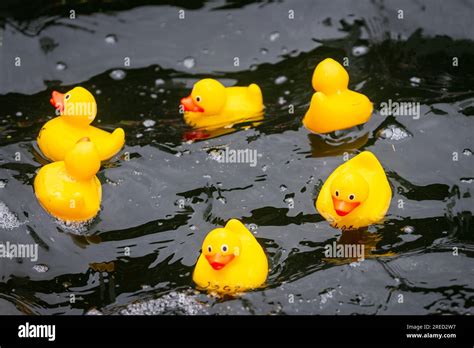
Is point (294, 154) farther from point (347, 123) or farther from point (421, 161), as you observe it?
point (421, 161)

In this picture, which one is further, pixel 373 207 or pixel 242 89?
pixel 242 89

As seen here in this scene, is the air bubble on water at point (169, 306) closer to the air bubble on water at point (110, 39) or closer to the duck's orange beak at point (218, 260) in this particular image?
the duck's orange beak at point (218, 260)

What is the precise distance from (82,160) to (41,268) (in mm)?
617

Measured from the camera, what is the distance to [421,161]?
506 centimetres

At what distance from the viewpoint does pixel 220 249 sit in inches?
158

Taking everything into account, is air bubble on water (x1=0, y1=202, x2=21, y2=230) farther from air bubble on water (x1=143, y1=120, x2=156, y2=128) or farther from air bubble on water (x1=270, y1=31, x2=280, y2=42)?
air bubble on water (x1=270, y1=31, x2=280, y2=42)

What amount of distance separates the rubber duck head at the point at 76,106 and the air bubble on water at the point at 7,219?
0.64 meters

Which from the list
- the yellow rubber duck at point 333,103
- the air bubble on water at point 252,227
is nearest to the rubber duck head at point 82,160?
the air bubble on water at point 252,227

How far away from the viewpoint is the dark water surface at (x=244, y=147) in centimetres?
427

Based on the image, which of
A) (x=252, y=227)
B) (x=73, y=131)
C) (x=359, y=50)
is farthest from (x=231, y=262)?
(x=359, y=50)

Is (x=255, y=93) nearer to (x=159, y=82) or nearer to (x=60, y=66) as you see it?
(x=159, y=82)

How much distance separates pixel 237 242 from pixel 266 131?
4.40ft
